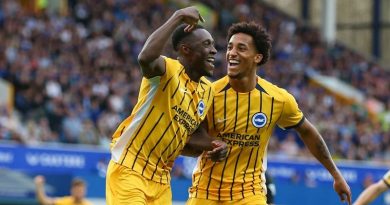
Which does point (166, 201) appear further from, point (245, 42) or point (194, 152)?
point (245, 42)

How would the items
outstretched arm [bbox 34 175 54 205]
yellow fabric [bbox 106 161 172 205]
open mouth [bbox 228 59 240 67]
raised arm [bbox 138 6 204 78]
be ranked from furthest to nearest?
outstretched arm [bbox 34 175 54 205], open mouth [bbox 228 59 240 67], yellow fabric [bbox 106 161 172 205], raised arm [bbox 138 6 204 78]

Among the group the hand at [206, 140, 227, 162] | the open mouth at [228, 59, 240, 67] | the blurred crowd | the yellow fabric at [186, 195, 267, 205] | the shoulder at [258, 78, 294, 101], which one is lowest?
the yellow fabric at [186, 195, 267, 205]

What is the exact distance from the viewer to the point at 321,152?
31.1 ft

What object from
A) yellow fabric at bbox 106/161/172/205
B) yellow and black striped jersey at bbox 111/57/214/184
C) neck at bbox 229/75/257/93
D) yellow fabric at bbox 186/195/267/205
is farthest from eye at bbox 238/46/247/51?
yellow fabric at bbox 106/161/172/205

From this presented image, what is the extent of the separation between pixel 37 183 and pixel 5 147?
217 centimetres

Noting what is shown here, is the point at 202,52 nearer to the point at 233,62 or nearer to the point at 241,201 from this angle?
the point at 233,62

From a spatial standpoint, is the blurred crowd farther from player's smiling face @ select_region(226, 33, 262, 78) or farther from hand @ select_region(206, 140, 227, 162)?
hand @ select_region(206, 140, 227, 162)

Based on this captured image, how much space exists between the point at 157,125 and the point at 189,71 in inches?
21.7

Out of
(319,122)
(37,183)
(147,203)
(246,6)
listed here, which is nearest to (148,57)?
(147,203)

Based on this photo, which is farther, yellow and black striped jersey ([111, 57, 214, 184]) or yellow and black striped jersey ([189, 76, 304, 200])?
yellow and black striped jersey ([189, 76, 304, 200])

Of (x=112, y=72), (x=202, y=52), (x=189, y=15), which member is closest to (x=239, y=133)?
(x=202, y=52)

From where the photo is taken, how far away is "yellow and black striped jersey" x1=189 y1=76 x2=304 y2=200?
30.0 feet

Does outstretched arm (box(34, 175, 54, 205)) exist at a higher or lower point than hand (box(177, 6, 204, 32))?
lower

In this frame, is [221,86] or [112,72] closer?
[221,86]
